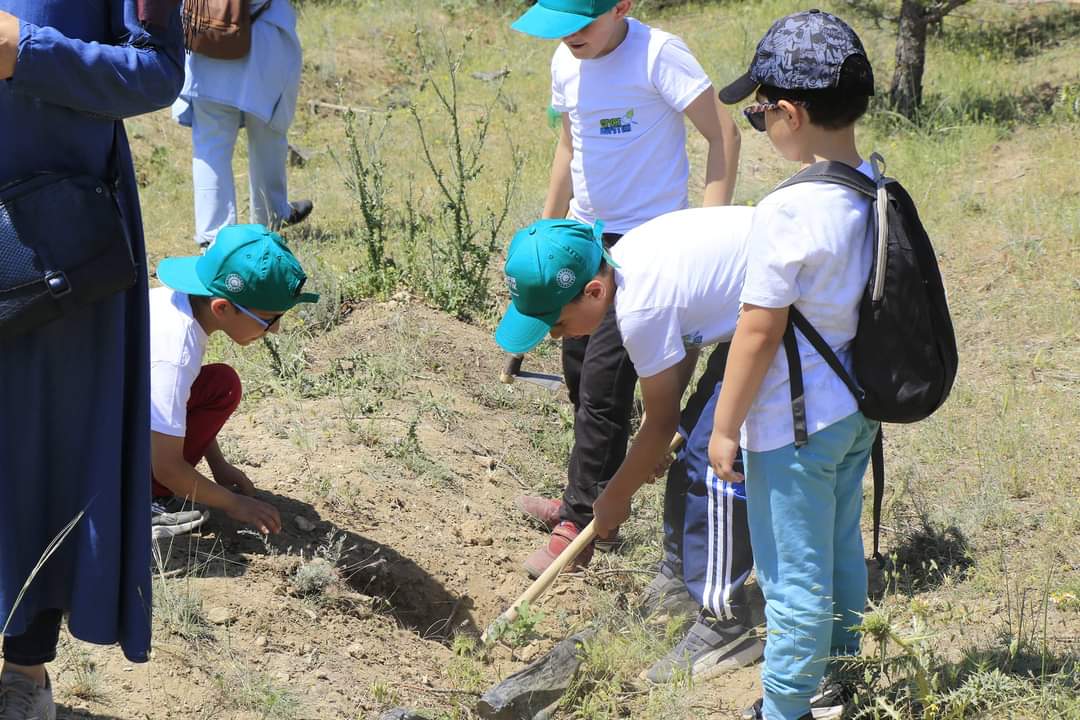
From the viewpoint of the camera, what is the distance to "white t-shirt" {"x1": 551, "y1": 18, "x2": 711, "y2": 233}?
3598 millimetres

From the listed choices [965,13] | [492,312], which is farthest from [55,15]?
[965,13]

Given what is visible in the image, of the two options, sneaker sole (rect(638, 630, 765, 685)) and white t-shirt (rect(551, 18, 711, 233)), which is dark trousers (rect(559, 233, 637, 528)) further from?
sneaker sole (rect(638, 630, 765, 685))

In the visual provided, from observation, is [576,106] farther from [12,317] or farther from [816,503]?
[12,317]

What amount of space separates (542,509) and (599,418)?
560 millimetres

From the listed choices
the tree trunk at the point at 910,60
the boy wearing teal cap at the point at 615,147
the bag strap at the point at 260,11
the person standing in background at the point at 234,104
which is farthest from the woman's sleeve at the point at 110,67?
the tree trunk at the point at 910,60

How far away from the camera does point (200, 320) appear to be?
10.1 feet

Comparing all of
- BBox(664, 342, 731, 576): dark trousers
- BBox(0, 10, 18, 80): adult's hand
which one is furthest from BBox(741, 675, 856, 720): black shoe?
BBox(0, 10, 18, 80): adult's hand

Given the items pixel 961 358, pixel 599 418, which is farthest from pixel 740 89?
pixel 961 358

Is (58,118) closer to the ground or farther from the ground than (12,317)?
farther from the ground

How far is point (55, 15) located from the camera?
212 centimetres

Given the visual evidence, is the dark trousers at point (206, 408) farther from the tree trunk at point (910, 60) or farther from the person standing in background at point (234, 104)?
the tree trunk at point (910, 60)

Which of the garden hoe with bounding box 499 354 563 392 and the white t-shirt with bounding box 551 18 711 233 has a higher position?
the white t-shirt with bounding box 551 18 711 233

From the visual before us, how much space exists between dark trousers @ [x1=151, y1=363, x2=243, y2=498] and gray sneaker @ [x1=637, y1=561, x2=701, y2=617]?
135 centimetres

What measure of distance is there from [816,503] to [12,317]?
160cm
